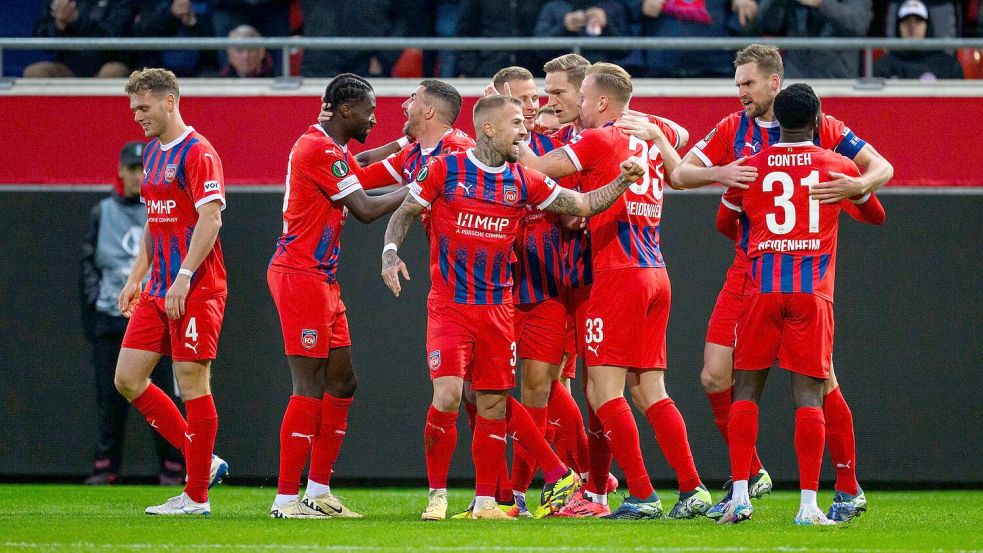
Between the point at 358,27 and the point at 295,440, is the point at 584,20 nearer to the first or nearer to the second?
the point at 358,27

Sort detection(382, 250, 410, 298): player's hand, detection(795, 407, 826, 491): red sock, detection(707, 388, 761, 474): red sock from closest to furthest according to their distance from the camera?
detection(795, 407, 826, 491): red sock → detection(382, 250, 410, 298): player's hand → detection(707, 388, 761, 474): red sock

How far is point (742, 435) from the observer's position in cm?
668

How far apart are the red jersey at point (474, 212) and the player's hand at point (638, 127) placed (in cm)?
58

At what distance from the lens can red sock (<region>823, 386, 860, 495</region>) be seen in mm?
7129

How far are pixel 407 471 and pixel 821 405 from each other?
3.82m

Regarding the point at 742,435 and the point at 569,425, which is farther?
the point at 569,425

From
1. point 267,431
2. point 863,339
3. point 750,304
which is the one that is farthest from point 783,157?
point 267,431

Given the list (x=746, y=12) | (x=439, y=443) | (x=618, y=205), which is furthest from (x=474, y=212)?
(x=746, y=12)

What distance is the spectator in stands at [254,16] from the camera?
11.7 metres

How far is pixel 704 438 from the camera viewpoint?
9641 millimetres

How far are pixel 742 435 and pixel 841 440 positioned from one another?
2.71ft

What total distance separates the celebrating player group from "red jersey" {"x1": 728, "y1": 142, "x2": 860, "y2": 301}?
0.03 feet

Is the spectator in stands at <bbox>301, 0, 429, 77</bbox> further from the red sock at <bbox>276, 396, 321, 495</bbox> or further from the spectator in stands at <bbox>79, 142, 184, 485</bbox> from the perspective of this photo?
the red sock at <bbox>276, 396, 321, 495</bbox>

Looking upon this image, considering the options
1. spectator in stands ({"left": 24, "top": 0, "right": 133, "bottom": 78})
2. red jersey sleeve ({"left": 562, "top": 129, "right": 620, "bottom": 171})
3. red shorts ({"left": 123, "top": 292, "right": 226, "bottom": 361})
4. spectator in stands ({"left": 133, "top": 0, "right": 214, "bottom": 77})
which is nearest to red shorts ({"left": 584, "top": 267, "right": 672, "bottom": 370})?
red jersey sleeve ({"left": 562, "top": 129, "right": 620, "bottom": 171})
